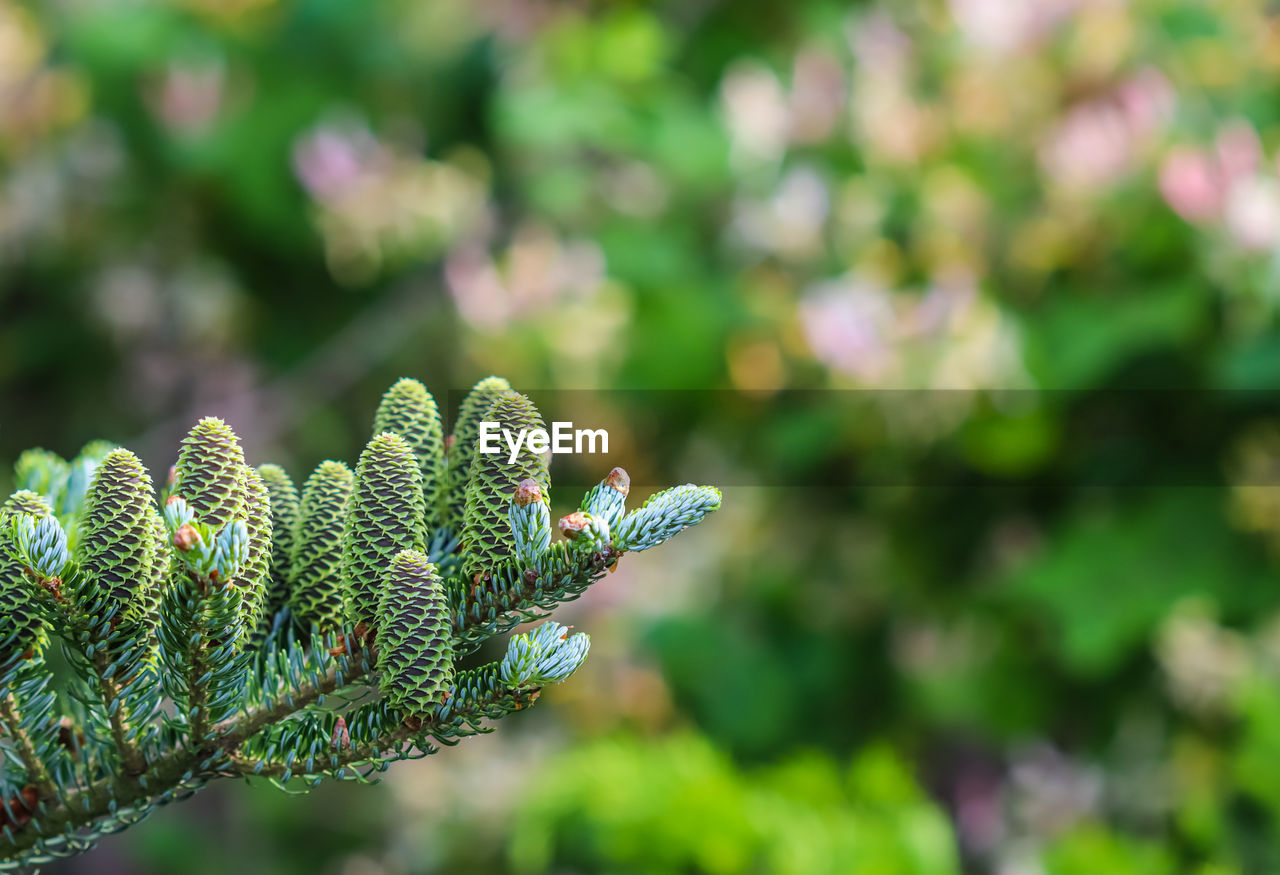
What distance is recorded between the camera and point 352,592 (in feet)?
1.35

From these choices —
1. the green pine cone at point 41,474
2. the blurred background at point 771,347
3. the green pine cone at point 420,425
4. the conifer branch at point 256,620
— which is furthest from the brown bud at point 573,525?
the blurred background at point 771,347

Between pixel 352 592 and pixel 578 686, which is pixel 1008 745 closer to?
pixel 578 686

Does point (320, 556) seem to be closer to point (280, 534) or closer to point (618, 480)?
point (280, 534)

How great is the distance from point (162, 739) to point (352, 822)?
2.69m

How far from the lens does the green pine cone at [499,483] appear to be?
413 mm

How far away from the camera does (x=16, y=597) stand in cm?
41

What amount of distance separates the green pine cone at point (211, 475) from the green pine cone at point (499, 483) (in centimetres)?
9

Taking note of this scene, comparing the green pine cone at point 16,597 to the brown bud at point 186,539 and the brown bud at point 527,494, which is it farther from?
the brown bud at point 527,494

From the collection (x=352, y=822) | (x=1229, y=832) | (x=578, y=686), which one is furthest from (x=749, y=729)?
(x=352, y=822)

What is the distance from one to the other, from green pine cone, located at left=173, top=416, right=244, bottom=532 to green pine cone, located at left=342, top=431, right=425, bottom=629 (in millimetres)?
42

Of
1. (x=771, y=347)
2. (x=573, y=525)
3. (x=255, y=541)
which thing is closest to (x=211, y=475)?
(x=255, y=541)

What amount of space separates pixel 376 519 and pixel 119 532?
0.09 metres

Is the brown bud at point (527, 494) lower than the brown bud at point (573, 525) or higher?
higher

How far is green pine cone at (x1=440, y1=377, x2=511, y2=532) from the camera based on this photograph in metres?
0.44
